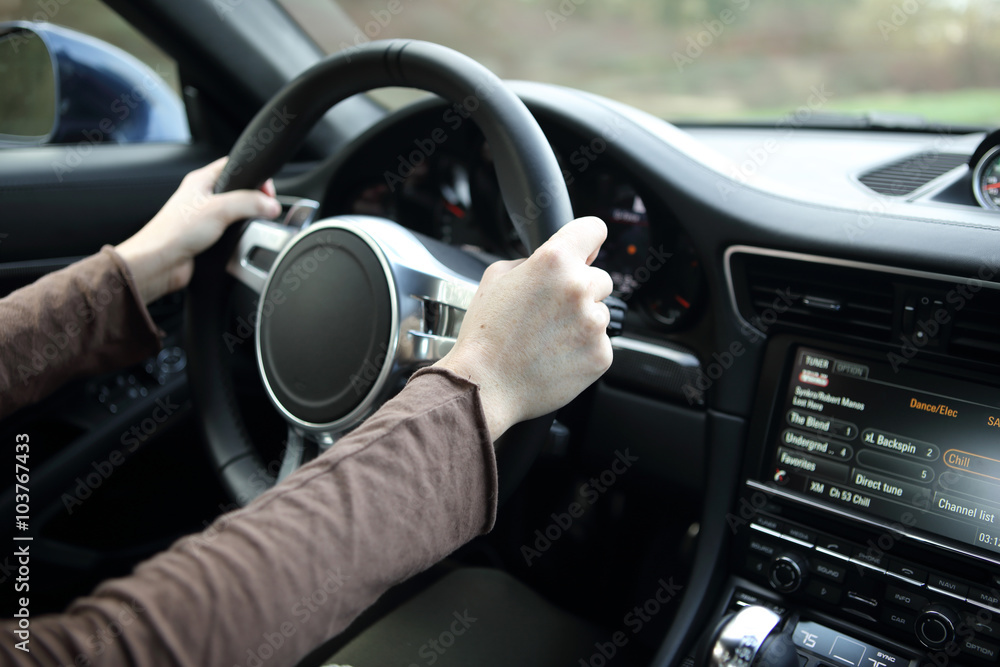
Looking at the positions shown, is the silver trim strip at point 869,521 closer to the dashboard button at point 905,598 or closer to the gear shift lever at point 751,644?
the dashboard button at point 905,598

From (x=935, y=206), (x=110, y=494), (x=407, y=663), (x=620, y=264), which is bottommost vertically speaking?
(x=110, y=494)

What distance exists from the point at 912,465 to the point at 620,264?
0.58 meters

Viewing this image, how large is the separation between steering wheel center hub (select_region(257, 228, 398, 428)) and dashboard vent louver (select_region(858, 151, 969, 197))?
32.5 inches

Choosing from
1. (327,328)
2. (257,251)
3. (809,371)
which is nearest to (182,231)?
(257,251)

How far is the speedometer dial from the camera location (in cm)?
114

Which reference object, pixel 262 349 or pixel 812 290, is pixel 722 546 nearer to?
pixel 812 290

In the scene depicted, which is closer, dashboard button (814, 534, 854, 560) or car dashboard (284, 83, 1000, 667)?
car dashboard (284, 83, 1000, 667)

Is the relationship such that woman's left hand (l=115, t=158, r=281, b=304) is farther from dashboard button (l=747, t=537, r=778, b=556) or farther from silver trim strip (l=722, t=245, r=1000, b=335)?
dashboard button (l=747, t=537, r=778, b=556)

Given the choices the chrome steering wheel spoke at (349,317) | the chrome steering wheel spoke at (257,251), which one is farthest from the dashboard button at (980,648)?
the chrome steering wheel spoke at (257,251)

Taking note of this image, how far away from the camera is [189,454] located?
187 cm

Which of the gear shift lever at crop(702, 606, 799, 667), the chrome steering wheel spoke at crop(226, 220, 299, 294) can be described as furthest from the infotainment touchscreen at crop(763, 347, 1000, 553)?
the chrome steering wheel spoke at crop(226, 220, 299, 294)

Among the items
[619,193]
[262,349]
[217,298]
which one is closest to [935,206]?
[619,193]

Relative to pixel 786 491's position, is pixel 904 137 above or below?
above

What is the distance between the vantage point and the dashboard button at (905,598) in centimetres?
106
